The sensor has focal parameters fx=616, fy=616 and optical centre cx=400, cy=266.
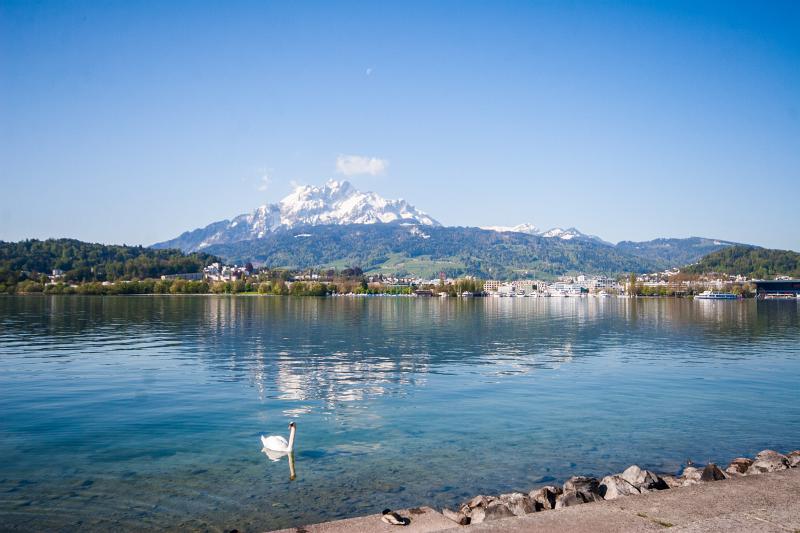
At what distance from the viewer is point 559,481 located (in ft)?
51.9

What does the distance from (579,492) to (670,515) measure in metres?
2.47

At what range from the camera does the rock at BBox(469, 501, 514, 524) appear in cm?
1178

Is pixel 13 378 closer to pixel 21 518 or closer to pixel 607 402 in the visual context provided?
pixel 21 518

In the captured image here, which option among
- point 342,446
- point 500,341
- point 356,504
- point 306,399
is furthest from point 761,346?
point 356,504

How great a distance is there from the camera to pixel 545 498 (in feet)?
42.2

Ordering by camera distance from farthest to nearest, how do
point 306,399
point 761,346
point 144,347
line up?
point 761,346 < point 144,347 < point 306,399

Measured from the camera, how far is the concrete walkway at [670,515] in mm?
9828

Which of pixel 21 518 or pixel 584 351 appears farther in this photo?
pixel 584 351

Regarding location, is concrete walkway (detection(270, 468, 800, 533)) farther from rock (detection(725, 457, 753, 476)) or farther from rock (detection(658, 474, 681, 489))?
rock (detection(725, 457, 753, 476))

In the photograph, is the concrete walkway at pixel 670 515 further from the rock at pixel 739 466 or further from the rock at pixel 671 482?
the rock at pixel 739 466

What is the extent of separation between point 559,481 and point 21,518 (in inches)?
493

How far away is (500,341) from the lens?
5503cm

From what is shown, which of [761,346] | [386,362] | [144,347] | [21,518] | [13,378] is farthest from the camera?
[761,346]

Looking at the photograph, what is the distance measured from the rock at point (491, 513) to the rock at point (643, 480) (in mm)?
3337
